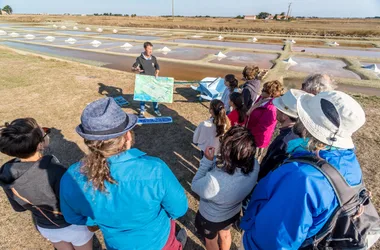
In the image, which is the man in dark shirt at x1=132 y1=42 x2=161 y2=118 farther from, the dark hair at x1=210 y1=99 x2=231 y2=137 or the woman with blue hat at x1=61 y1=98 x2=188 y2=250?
the woman with blue hat at x1=61 y1=98 x2=188 y2=250

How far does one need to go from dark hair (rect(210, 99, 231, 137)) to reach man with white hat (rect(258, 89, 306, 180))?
0.81 meters

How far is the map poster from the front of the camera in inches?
242

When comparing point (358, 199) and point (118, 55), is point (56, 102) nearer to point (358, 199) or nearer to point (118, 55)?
point (358, 199)

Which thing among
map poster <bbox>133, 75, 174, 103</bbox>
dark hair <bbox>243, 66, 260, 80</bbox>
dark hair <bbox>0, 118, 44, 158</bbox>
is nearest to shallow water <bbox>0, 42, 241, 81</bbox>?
map poster <bbox>133, 75, 174, 103</bbox>

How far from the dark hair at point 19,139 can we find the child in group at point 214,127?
224 cm

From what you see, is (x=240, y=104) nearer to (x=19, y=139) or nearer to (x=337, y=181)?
(x=337, y=181)

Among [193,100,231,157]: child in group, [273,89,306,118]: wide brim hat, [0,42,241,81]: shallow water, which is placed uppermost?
[273,89,306,118]: wide brim hat

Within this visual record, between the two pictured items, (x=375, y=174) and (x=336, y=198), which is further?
(x=375, y=174)

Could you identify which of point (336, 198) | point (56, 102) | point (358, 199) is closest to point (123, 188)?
point (336, 198)

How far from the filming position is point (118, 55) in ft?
52.1

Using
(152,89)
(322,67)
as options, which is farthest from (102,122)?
(322,67)

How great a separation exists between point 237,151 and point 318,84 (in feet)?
5.81

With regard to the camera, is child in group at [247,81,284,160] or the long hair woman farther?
child in group at [247,81,284,160]

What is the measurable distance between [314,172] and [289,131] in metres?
1.21
